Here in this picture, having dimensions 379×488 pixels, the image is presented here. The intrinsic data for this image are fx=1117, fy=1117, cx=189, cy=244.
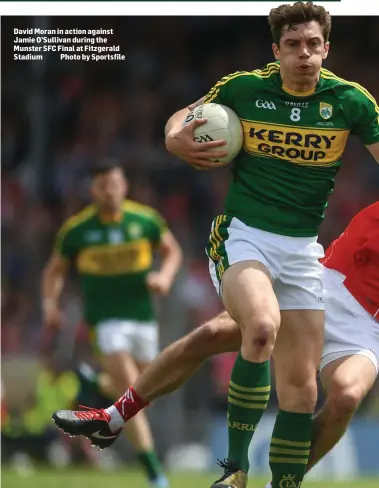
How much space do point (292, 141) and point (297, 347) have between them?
3.63 ft

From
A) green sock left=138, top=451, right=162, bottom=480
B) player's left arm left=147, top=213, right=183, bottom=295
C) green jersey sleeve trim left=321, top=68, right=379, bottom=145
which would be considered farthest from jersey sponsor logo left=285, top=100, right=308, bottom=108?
green sock left=138, top=451, right=162, bottom=480

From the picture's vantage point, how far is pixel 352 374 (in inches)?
234

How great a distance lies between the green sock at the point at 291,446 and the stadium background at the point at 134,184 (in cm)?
615

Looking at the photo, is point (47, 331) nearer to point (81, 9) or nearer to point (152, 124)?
point (152, 124)

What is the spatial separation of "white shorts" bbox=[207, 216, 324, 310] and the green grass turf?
3690 millimetres

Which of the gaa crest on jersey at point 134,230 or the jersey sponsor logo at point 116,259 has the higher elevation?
the gaa crest on jersey at point 134,230

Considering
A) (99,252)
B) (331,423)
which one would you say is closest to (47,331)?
(99,252)

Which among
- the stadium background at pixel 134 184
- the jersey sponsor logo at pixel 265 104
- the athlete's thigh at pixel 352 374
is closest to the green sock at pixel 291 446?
the athlete's thigh at pixel 352 374

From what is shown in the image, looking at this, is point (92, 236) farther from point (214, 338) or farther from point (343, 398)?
point (343, 398)

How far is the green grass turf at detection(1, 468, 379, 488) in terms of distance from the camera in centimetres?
923

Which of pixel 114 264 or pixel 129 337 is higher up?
pixel 114 264

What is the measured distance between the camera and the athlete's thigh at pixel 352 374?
5.91 m

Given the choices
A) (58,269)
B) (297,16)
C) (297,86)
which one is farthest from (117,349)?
(297,16)

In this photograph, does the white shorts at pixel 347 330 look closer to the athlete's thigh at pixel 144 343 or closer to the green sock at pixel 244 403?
the green sock at pixel 244 403
